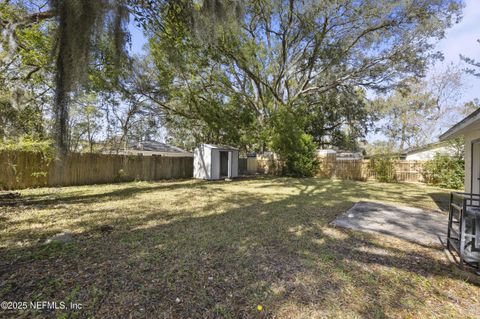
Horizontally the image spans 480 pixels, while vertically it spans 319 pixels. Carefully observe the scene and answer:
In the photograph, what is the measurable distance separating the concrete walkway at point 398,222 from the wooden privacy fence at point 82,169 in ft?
20.3

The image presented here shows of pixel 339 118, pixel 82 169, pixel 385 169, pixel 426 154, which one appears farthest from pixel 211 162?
pixel 339 118

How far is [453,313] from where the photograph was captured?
176 cm

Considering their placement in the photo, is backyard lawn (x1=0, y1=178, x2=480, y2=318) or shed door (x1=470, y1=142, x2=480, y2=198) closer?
backyard lawn (x1=0, y1=178, x2=480, y2=318)

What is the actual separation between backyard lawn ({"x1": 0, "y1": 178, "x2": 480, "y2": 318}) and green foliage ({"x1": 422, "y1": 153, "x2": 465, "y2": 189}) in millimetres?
9090

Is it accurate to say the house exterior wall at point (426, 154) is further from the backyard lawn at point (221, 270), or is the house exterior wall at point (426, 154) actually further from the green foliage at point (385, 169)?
the backyard lawn at point (221, 270)

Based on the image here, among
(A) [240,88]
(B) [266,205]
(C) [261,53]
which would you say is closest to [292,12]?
(C) [261,53]

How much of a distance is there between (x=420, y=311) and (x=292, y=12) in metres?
11.9

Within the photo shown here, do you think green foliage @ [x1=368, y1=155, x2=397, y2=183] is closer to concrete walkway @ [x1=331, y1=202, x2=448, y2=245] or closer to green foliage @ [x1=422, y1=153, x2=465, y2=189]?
green foliage @ [x1=422, y1=153, x2=465, y2=189]

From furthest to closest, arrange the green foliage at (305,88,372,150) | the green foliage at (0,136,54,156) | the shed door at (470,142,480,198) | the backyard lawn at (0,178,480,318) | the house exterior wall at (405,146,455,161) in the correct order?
the green foliage at (305,88,372,150) → the house exterior wall at (405,146,455,161) → the green foliage at (0,136,54,156) → the shed door at (470,142,480,198) → the backyard lawn at (0,178,480,318)

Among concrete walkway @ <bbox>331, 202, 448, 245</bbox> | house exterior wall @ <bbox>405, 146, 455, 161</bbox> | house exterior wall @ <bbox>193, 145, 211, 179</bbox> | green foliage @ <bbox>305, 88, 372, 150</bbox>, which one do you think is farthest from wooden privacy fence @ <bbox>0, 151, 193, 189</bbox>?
house exterior wall @ <bbox>405, 146, 455, 161</bbox>

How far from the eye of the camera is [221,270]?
7.60ft

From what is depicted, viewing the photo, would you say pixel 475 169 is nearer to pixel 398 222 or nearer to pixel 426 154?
pixel 398 222

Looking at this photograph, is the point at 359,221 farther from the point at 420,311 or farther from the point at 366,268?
the point at 420,311

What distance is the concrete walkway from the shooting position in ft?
11.6
